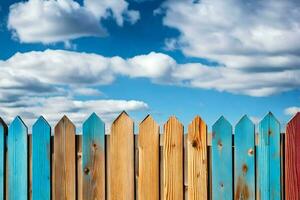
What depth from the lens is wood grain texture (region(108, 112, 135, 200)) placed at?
6324 mm

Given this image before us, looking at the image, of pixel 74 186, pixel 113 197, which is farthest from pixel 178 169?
pixel 74 186

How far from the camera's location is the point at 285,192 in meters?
6.33

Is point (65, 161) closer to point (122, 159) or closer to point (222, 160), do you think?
point (122, 159)

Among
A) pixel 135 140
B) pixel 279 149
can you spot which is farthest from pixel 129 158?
pixel 279 149

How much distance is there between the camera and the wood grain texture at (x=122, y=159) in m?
6.32

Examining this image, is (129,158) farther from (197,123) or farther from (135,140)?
(197,123)

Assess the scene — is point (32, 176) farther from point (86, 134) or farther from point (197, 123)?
point (197, 123)

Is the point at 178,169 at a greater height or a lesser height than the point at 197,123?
lesser

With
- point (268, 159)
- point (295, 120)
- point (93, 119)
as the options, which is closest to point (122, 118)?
point (93, 119)

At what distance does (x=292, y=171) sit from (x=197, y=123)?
1.15 metres

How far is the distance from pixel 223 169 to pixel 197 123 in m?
0.57

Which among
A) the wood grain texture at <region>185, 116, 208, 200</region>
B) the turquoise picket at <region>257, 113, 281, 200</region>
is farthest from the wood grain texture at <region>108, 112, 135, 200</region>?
the turquoise picket at <region>257, 113, 281, 200</region>

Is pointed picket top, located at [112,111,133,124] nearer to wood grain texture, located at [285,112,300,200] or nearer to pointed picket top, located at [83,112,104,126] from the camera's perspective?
A: pointed picket top, located at [83,112,104,126]

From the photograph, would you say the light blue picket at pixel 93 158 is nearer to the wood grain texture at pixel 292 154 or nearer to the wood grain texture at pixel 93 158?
the wood grain texture at pixel 93 158
